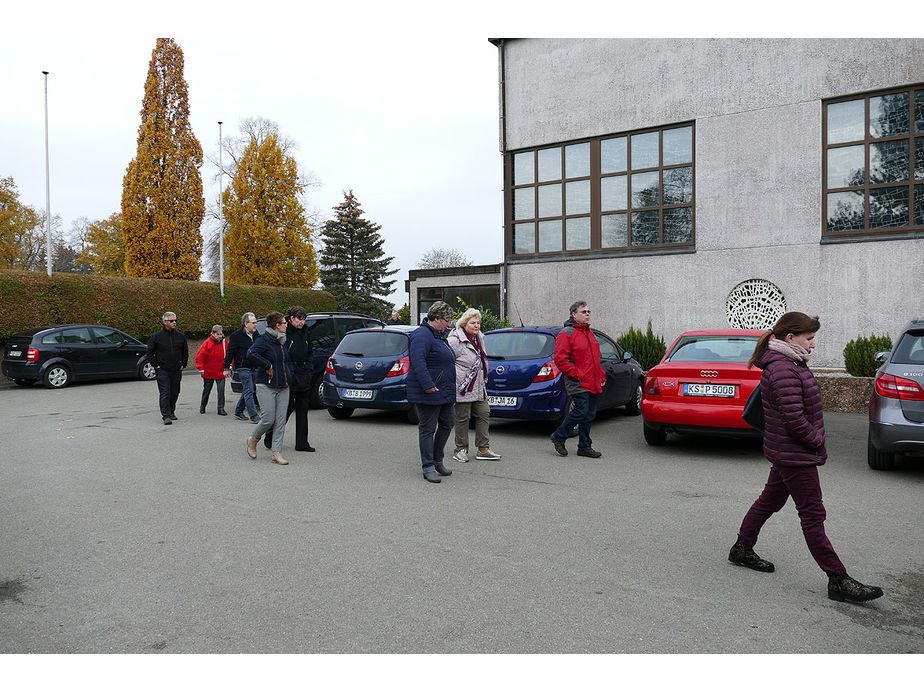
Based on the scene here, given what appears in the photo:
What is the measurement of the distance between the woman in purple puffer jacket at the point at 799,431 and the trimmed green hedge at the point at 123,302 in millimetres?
21841

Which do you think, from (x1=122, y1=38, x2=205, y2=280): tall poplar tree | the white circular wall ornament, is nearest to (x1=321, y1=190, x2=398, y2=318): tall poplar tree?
(x1=122, y1=38, x2=205, y2=280): tall poplar tree

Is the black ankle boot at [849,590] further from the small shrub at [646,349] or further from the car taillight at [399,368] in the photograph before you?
the small shrub at [646,349]

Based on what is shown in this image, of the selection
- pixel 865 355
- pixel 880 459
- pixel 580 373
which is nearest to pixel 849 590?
pixel 880 459

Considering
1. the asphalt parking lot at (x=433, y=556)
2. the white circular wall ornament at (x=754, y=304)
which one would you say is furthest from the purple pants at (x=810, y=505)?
the white circular wall ornament at (x=754, y=304)

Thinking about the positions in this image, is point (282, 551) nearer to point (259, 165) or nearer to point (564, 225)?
point (564, 225)

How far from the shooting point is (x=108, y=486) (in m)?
6.89

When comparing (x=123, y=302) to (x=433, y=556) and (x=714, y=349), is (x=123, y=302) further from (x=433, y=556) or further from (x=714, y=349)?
(x=433, y=556)

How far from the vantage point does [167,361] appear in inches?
456

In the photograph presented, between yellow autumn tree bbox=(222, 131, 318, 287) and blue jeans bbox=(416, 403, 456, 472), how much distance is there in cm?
3547

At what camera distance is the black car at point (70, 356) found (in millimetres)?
18234

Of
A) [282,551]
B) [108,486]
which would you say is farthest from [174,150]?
[282,551]

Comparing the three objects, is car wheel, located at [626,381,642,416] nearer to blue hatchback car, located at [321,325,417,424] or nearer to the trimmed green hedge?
blue hatchback car, located at [321,325,417,424]

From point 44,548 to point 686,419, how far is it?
21.8ft

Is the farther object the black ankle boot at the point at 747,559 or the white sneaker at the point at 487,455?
the white sneaker at the point at 487,455
